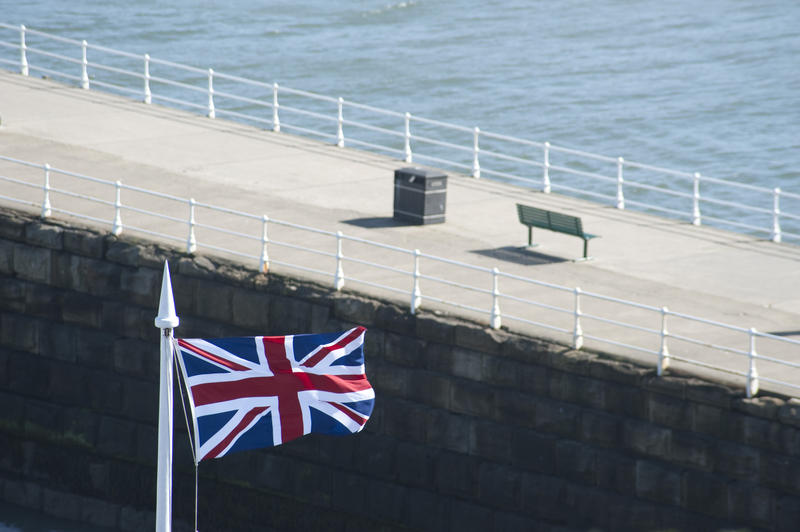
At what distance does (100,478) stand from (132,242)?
11.0 feet

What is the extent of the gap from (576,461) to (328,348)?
513cm

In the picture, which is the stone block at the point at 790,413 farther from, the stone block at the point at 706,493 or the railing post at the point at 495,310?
the railing post at the point at 495,310

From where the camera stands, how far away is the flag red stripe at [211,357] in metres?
12.5

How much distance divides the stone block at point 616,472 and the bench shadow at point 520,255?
4929 mm

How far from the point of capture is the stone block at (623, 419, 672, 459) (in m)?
16.7

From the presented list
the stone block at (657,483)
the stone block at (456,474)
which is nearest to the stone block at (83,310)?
the stone block at (456,474)

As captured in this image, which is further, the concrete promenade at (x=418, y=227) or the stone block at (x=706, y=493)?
the concrete promenade at (x=418, y=227)

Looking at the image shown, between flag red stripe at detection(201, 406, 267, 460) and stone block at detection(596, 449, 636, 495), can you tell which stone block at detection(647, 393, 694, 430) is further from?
flag red stripe at detection(201, 406, 267, 460)

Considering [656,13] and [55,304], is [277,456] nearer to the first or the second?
[55,304]

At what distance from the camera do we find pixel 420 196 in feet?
75.8

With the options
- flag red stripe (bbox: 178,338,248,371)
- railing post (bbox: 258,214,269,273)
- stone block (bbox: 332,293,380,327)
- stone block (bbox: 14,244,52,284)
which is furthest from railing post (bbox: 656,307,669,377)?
stone block (bbox: 14,244,52,284)

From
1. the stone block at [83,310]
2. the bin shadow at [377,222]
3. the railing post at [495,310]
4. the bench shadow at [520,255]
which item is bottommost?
the stone block at [83,310]

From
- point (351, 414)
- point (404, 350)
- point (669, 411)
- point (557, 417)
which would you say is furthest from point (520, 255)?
point (351, 414)

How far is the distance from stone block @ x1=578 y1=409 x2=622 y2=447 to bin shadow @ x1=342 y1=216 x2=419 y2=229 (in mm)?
6706
